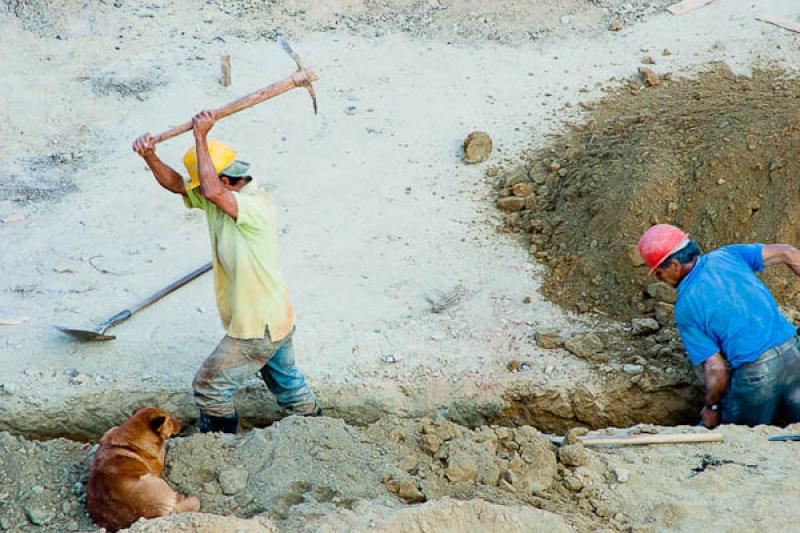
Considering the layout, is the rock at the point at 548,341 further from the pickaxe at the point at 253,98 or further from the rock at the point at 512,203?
the pickaxe at the point at 253,98

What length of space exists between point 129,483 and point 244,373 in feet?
3.41

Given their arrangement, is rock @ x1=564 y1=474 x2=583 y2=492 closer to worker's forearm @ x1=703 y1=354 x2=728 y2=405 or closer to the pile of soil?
the pile of soil

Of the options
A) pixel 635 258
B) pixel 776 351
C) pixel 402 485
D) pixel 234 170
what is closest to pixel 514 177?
pixel 635 258

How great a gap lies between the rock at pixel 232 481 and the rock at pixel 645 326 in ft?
10.3

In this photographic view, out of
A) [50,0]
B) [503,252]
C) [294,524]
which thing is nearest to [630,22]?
[503,252]

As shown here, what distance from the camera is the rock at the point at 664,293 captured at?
6.96 meters

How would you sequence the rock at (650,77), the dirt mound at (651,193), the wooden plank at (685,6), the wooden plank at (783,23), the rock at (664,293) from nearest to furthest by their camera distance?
the rock at (664,293)
the dirt mound at (651,193)
the rock at (650,77)
the wooden plank at (783,23)
the wooden plank at (685,6)

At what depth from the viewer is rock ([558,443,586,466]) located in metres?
5.15

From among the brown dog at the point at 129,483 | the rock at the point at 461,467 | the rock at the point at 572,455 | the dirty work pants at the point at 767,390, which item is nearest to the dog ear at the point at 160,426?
the brown dog at the point at 129,483

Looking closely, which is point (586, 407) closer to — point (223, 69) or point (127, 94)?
point (223, 69)

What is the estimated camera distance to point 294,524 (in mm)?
4594

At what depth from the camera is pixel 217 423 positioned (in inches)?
225

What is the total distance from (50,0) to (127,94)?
7.26 ft

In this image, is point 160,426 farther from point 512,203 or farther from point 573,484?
point 512,203
